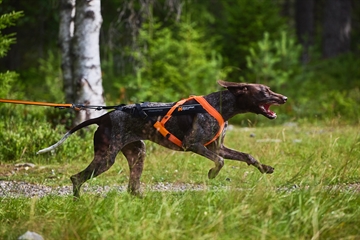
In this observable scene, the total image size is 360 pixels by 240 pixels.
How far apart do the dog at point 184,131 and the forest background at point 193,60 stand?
4.62 metres

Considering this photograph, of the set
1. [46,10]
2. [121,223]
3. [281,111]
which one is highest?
[46,10]

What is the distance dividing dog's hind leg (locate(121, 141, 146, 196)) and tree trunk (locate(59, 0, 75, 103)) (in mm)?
5046

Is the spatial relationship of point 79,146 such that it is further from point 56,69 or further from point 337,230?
point 56,69

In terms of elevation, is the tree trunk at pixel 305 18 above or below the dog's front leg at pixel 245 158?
above

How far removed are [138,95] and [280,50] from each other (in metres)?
4.26

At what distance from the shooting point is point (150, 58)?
55.4 feet

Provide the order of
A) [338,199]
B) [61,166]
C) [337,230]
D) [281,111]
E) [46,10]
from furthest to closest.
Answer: [46,10]
[281,111]
[61,166]
[338,199]
[337,230]

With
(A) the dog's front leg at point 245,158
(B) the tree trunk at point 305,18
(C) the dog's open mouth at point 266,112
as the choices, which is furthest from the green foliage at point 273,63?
(B) the tree trunk at point 305,18

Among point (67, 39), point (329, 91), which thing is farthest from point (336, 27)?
point (67, 39)

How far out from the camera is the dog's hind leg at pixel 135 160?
728 cm

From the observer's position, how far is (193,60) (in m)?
16.8

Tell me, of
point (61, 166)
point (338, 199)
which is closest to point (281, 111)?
point (61, 166)

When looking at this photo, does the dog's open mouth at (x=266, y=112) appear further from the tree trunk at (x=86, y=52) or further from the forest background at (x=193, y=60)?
the forest background at (x=193, y=60)

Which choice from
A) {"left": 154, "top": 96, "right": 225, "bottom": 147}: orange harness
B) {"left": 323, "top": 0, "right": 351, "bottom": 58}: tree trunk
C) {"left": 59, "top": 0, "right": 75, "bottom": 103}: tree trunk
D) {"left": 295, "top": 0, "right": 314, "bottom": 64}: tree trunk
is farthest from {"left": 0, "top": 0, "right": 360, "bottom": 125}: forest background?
{"left": 154, "top": 96, "right": 225, "bottom": 147}: orange harness
